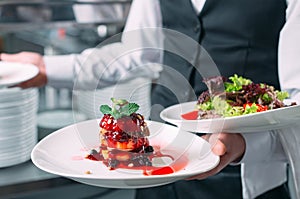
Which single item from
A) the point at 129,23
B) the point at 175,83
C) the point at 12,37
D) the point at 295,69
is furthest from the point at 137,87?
the point at 12,37

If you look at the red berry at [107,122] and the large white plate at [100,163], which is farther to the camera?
the red berry at [107,122]

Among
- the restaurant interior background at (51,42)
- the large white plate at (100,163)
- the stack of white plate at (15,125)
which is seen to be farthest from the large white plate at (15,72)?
the large white plate at (100,163)

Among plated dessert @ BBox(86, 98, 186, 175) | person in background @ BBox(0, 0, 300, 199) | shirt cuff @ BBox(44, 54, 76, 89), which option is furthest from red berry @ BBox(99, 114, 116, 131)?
shirt cuff @ BBox(44, 54, 76, 89)

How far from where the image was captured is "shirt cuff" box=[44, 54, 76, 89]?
4.98 ft

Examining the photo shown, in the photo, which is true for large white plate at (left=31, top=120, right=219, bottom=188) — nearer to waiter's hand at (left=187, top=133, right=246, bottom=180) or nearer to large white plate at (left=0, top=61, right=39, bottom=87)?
waiter's hand at (left=187, top=133, right=246, bottom=180)

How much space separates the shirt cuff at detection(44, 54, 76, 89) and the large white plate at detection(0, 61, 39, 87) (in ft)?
0.29

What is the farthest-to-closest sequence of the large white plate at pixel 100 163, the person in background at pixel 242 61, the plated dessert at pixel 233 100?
the person in background at pixel 242 61, the plated dessert at pixel 233 100, the large white plate at pixel 100 163

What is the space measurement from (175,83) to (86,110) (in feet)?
0.75

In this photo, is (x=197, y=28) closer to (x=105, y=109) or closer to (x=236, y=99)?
(x=236, y=99)

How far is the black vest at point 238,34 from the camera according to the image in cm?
125

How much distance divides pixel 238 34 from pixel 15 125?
24.2 inches

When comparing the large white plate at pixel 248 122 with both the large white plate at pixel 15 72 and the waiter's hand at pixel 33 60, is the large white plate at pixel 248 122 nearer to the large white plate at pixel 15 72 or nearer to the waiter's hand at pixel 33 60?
the large white plate at pixel 15 72

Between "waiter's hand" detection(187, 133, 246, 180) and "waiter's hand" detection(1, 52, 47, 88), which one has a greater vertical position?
"waiter's hand" detection(187, 133, 246, 180)

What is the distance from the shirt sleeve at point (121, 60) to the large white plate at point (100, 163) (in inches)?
6.5
